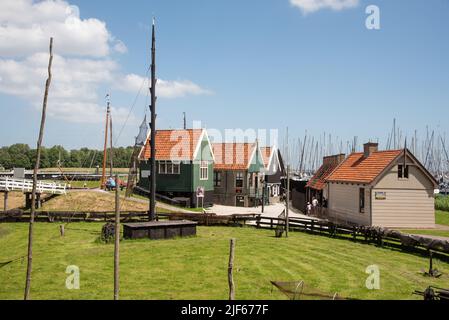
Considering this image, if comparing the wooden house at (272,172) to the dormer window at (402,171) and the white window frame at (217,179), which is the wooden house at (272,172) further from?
the dormer window at (402,171)

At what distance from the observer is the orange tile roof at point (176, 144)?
4250cm

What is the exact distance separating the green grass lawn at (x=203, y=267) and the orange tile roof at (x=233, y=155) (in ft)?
79.1

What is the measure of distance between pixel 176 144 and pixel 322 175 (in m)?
17.0

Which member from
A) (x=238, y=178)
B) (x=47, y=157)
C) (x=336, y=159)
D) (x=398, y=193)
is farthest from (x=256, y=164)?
(x=47, y=157)

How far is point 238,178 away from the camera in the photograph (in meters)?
48.8

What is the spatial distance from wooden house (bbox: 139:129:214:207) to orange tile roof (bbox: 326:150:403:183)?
1425 centimetres

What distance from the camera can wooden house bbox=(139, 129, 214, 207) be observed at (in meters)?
42.1

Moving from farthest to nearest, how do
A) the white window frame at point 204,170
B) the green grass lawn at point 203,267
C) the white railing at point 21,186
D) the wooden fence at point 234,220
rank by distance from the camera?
the white window frame at point 204,170 → the white railing at point 21,186 → the wooden fence at point 234,220 → the green grass lawn at point 203,267

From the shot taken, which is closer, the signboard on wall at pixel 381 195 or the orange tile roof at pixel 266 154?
the signboard on wall at pixel 381 195

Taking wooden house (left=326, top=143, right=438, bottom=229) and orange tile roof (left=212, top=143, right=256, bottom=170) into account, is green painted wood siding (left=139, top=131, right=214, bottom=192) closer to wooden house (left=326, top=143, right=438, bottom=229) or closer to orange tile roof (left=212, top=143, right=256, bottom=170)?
orange tile roof (left=212, top=143, right=256, bottom=170)

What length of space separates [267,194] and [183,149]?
611 inches

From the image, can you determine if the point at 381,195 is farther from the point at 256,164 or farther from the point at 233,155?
the point at 233,155

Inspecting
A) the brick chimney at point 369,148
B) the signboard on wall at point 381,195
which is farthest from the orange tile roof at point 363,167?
the signboard on wall at point 381,195

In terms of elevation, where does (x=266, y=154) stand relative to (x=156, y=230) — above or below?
above
